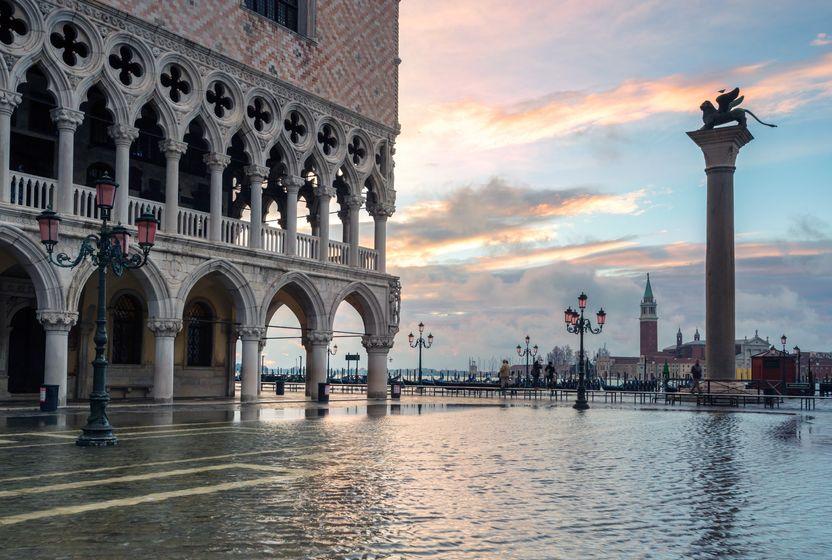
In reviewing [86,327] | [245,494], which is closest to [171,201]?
[86,327]

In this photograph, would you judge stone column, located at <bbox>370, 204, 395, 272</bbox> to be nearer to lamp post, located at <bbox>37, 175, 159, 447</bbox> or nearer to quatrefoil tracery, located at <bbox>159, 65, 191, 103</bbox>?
quatrefoil tracery, located at <bbox>159, 65, 191, 103</bbox>

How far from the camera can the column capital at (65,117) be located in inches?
922

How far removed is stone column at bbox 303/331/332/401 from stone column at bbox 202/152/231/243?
5831 mm

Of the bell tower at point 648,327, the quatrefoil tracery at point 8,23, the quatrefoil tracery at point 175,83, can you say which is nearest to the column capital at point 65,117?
the quatrefoil tracery at point 8,23

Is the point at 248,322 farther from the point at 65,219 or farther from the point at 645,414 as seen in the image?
the point at 645,414

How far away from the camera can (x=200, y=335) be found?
33.1 meters

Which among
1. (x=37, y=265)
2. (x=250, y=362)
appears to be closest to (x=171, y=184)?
Answer: (x=37, y=265)

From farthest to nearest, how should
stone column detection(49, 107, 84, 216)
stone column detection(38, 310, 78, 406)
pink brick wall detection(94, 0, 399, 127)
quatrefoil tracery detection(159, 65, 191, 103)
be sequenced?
pink brick wall detection(94, 0, 399, 127), quatrefoil tracery detection(159, 65, 191, 103), stone column detection(49, 107, 84, 216), stone column detection(38, 310, 78, 406)

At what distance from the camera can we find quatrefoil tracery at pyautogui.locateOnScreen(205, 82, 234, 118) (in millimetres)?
28188

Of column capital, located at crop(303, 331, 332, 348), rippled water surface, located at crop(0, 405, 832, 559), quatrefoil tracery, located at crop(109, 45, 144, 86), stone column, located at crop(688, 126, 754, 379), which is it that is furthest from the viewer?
stone column, located at crop(688, 126, 754, 379)

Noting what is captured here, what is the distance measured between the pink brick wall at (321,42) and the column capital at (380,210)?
3.37 m

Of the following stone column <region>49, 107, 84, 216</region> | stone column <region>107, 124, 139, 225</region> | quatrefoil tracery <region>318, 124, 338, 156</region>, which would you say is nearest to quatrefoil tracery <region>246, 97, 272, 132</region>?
quatrefoil tracery <region>318, 124, 338, 156</region>

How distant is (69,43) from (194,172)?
9135mm

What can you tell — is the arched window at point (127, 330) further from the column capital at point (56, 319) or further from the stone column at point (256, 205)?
the column capital at point (56, 319)
